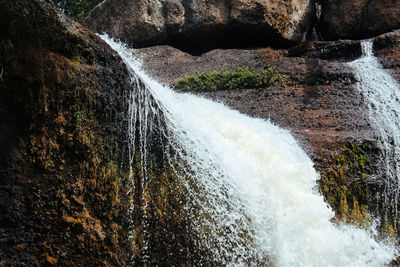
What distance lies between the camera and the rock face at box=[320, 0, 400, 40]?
976cm

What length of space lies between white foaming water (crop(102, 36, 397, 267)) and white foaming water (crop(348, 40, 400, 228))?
1002mm

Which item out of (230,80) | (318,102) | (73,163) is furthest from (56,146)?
(230,80)

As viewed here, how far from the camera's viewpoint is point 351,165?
18.1 ft

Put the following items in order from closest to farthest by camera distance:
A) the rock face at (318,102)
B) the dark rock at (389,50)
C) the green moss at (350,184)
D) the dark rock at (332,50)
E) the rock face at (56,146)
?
the rock face at (56,146) → the green moss at (350,184) → the rock face at (318,102) → the dark rock at (389,50) → the dark rock at (332,50)

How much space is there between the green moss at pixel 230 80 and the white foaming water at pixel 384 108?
186 cm

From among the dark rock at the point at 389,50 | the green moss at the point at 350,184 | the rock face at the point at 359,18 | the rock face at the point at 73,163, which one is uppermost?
the rock face at the point at 359,18

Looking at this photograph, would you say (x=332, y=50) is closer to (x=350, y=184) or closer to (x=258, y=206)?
(x=350, y=184)

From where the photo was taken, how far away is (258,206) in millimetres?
4602

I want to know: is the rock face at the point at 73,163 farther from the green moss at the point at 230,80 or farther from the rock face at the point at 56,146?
the green moss at the point at 230,80

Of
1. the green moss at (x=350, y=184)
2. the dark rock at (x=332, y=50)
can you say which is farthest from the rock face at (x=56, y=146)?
the dark rock at (x=332, y=50)

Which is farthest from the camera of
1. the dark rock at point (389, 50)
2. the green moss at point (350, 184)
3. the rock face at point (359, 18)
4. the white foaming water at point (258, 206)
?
the rock face at point (359, 18)

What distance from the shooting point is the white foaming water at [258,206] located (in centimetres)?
424

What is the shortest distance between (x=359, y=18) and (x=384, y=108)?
4821mm

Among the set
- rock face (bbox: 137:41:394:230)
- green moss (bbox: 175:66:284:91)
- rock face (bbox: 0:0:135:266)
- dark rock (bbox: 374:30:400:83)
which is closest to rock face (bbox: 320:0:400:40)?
dark rock (bbox: 374:30:400:83)
